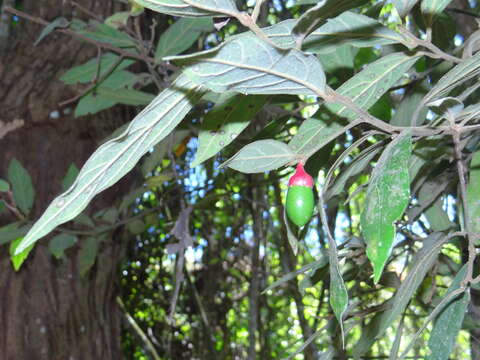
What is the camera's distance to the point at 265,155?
60 cm

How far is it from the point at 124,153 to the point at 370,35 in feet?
0.85

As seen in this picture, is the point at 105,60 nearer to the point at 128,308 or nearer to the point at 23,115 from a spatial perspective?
the point at 23,115

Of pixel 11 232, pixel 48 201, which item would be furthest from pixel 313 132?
pixel 48 201

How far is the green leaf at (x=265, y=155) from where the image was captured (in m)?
0.59

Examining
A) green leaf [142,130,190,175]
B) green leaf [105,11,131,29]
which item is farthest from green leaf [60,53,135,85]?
green leaf [142,130,190,175]

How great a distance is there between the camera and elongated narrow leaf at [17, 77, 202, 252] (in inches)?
17.7

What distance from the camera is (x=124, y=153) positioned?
470 millimetres

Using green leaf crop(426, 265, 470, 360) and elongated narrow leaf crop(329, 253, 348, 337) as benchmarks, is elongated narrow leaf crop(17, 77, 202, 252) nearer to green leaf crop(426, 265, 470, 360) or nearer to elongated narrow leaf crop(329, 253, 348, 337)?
elongated narrow leaf crop(329, 253, 348, 337)

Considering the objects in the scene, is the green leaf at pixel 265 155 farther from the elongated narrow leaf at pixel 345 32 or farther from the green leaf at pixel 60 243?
the green leaf at pixel 60 243

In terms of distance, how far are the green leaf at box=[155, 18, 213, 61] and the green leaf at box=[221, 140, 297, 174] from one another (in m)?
0.56

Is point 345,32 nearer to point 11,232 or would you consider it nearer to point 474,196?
point 474,196

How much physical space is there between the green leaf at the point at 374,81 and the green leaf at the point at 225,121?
3.8 inches

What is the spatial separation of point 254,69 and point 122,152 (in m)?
0.12

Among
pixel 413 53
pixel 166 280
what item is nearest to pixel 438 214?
pixel 413 53
